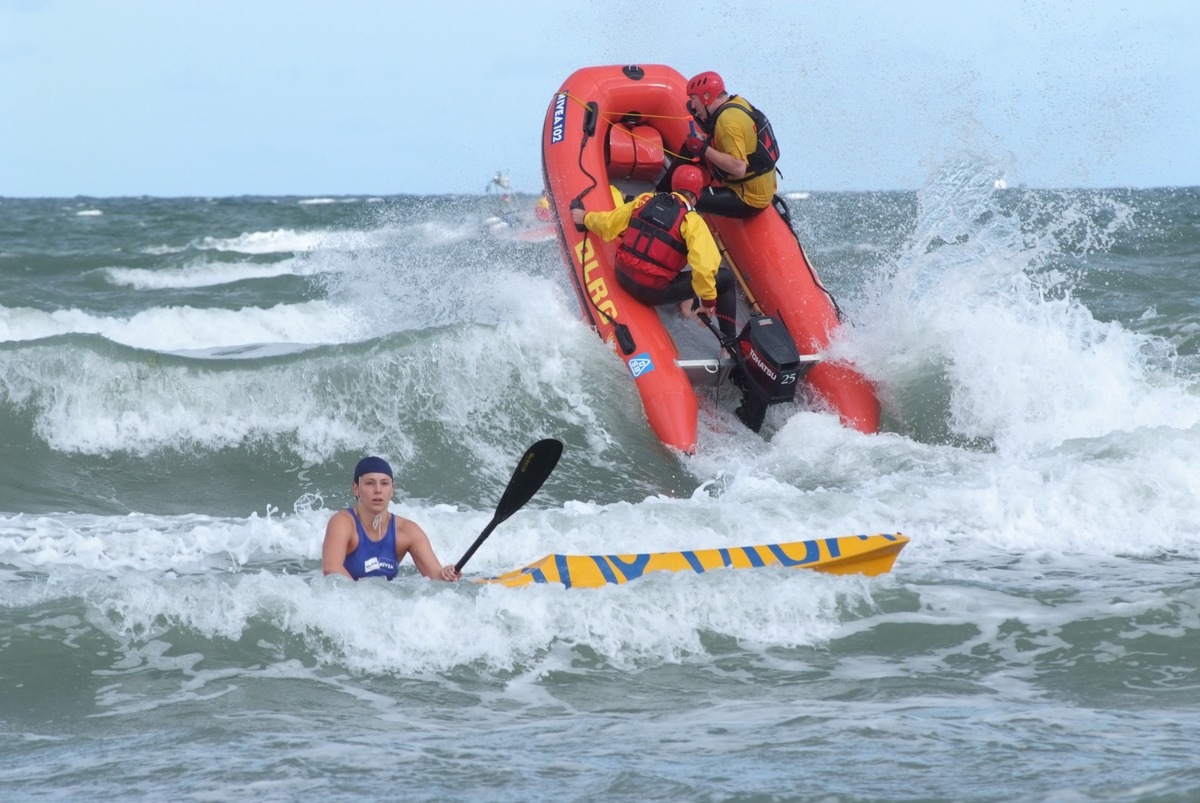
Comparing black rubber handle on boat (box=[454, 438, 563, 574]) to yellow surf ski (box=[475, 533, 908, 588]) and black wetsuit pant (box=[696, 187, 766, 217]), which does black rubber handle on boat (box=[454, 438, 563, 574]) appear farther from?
black wetsuit pant (box=[696, 187, 766, 217])

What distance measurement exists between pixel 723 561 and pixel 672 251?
2.57 metres

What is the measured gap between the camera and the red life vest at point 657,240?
261 inches

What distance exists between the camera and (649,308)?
23.2 feet

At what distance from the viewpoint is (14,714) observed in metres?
3.57

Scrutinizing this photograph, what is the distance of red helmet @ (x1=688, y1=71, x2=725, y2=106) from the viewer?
23.1 ft

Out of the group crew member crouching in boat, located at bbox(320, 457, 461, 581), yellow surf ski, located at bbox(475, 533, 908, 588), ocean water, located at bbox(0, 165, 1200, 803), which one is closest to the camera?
ocean water, located at bbox(0, 165, 1200, 803)

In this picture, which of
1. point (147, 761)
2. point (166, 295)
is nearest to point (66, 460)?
point (147, 761)

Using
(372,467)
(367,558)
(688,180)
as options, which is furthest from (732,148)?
(367,558)

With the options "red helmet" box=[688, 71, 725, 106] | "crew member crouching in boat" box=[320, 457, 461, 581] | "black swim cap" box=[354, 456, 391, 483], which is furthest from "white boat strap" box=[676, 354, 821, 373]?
"black swim cap" box=[354, 456, 391, 483]

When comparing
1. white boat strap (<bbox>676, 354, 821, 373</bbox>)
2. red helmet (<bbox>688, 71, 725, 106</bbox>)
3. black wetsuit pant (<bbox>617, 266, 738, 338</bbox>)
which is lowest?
white boat strap (<bbox>676, 354, 821, 373</bbox>)

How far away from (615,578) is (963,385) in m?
3.49

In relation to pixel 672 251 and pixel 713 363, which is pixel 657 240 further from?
pixel 713 363

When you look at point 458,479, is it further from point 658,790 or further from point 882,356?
point 658,790

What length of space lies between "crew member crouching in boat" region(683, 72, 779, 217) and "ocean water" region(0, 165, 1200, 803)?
94cm
